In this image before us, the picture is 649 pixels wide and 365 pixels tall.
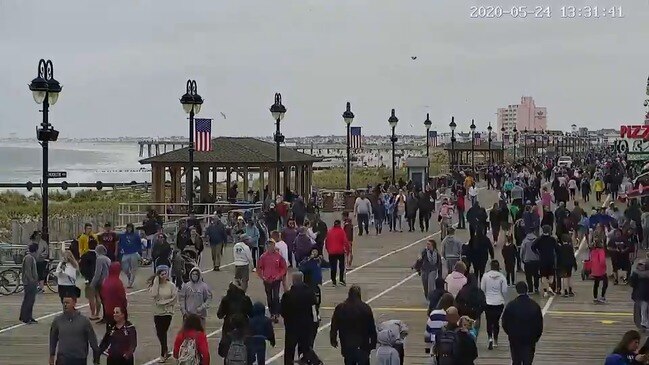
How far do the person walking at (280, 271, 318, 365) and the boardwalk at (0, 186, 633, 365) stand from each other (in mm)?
1147

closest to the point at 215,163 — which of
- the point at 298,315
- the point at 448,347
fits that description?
the point at 298,315

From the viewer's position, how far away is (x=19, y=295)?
21453mm

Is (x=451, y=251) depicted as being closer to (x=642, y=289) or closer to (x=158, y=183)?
(x=642, y=289)

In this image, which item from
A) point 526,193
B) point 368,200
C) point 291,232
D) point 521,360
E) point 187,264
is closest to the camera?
point 521,360

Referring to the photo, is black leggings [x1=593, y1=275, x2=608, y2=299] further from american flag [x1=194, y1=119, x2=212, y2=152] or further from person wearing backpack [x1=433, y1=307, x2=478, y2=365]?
american flag [x1=194, y1=119, x2=212, y2=152]

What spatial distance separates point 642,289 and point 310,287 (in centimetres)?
521

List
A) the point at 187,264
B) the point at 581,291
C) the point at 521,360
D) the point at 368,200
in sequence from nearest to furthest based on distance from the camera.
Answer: the point at 521,360, the point at 187,264, the point at 581,291, the point at 368,200

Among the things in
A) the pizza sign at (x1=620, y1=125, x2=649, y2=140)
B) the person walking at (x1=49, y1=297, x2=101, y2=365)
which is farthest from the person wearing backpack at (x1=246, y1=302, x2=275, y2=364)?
Result: the pizza sign at (x1=620, y1=125, x2=649, y2=140)

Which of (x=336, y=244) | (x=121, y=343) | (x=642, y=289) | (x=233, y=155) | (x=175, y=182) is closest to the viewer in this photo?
(x=121, y=343)

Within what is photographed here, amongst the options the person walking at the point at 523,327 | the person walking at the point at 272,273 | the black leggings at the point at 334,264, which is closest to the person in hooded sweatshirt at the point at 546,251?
the black leggings at the point at 334,264

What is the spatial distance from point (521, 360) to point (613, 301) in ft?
25.7

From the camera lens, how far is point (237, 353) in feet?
35.6

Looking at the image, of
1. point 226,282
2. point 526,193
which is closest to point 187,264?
point 226,282

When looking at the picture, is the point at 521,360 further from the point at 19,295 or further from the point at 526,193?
the point at 526,193
